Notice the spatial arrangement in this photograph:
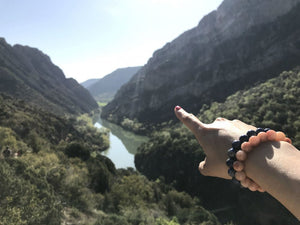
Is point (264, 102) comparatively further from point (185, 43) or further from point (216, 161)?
point (185, 43)

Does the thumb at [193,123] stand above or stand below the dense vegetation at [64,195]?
above

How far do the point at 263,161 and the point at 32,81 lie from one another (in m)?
133

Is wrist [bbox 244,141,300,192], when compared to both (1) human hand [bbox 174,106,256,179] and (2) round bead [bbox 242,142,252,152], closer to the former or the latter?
(2) round bead [bbox 242,142,252,152]

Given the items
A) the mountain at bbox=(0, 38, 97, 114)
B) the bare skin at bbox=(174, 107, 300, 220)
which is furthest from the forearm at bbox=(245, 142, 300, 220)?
the mountain at bbox=(0, 38, 97, 114)

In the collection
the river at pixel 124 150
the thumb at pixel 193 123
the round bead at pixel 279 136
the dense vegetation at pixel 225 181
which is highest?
the thumb at pixel 193 123

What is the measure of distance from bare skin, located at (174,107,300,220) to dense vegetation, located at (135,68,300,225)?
3048 centimetres

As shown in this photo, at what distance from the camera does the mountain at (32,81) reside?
91.4 metres

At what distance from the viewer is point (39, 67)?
161125mm

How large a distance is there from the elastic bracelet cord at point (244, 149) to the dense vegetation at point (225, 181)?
30616mm

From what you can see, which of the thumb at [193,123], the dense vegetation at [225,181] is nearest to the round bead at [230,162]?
the thumb at [193,123]

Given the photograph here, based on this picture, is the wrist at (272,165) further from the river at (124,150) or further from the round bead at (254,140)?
the river at (124,150)

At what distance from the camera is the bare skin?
1.44 meters

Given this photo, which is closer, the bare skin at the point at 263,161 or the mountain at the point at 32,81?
the bare skin at the point at 263,161

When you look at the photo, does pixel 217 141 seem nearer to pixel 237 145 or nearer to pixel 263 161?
pixel 237 145
